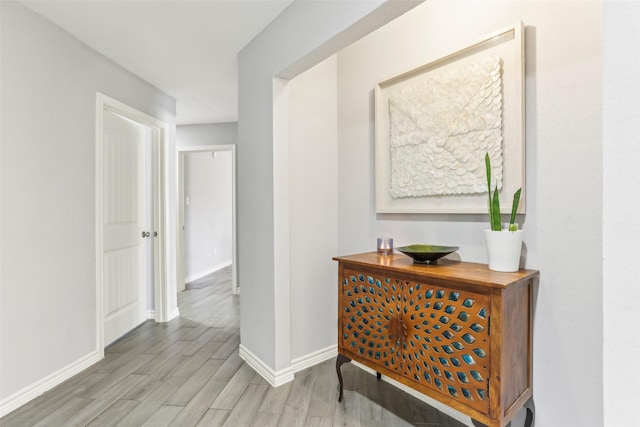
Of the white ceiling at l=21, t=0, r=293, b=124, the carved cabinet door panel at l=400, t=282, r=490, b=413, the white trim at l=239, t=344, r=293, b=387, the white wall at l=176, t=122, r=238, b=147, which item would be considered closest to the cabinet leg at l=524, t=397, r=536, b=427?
the carved cabinet door panel at l=400, t=282, r=490, b=413

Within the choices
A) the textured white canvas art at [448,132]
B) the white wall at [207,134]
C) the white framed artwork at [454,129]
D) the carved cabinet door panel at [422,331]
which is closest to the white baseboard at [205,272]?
the white wall at [207,134]

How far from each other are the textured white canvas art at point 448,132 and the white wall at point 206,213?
3929 mm

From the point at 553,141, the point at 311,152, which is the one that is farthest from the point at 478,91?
the point at 311,152

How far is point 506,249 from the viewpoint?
1323 mm

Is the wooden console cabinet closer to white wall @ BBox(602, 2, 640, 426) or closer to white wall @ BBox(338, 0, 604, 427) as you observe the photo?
white wall @ BBox(338, 0, 604, 427)

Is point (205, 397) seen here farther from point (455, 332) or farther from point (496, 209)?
point (496, 209)

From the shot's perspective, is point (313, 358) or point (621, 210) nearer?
point (621, 210)

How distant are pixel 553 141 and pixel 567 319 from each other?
0.73m

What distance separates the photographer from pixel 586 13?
121 centimetres

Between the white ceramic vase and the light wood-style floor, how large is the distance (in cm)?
94

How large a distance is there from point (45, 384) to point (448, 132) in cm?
285

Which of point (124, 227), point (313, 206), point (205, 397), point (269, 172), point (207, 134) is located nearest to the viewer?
point (205, 397)

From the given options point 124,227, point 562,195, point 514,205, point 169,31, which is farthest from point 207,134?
point 562,195

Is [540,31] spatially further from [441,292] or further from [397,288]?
[397,288]
